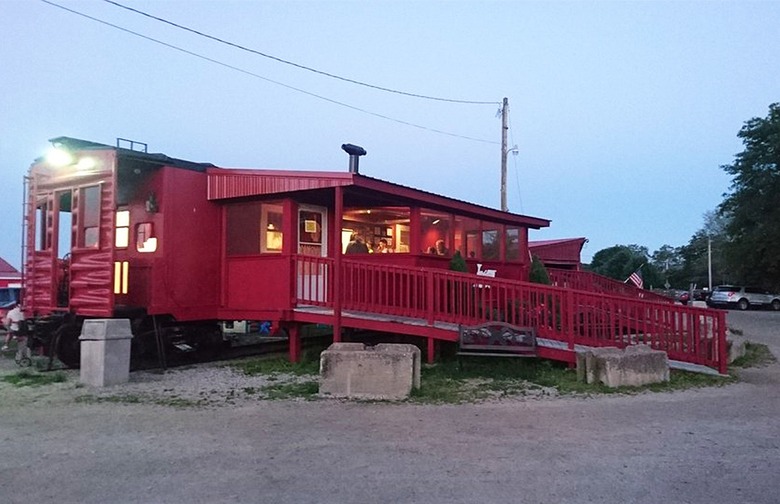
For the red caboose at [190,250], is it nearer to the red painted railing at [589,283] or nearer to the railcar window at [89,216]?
the railcar window at [89,216]

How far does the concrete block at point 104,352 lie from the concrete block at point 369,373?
3.19 metres

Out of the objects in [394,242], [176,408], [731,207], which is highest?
[731,207]

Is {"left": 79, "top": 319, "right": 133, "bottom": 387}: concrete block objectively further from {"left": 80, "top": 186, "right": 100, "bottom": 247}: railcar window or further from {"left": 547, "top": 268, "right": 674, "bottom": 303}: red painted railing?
{"left": 547, "top": 268, "right": 674, "bottom": 303}: red painted railing

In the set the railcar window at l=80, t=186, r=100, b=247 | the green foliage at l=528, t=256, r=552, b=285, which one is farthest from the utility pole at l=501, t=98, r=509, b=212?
the railcar window at l=80, t=186, r=100, b=247

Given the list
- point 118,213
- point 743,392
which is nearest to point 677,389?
point 743,392

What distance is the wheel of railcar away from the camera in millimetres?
10898

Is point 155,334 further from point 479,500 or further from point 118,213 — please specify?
point 479,500

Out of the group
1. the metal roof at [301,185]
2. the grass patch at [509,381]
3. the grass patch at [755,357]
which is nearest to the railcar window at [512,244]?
the metal roof at [301,185]

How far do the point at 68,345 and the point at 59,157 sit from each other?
322cm

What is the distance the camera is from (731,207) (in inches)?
1238

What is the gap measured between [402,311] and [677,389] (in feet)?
14.1

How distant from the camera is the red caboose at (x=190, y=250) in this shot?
10836mm

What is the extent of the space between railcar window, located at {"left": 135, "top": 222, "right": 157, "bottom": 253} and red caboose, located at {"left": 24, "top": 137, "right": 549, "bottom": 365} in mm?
28

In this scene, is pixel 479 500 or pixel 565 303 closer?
pixel 479 500
